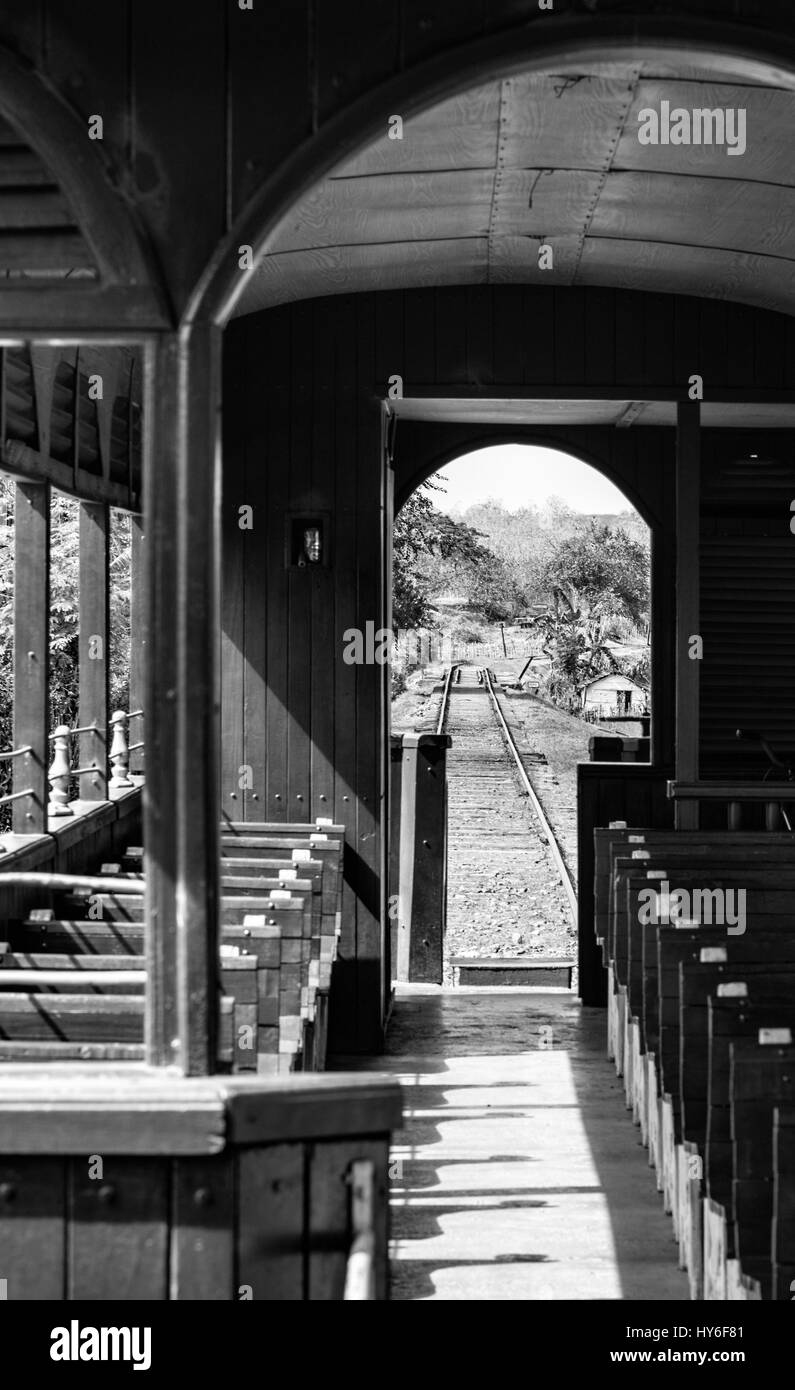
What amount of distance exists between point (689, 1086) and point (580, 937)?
15.0 ft

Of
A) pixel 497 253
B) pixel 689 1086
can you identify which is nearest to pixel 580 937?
pixel 497 253

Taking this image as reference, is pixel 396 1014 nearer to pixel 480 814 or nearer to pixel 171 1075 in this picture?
pixel 171 1075

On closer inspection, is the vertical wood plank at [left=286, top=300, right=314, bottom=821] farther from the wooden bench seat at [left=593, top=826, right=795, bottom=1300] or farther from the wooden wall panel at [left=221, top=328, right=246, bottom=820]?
the wooden bench seat at [left=593, top=826, right=795, bottom=1300]

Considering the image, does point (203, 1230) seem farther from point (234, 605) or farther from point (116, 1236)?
point (234, 605)

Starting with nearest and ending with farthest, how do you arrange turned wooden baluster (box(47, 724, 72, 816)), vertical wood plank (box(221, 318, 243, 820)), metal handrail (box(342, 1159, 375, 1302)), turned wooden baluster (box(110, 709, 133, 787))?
metal handrail (box(342, 1159, 375, 1302)) < turned wooden baluster (box(47, 724, 72, 816)) < vertical wood plank (box(221, 318, 243, 820)) < turned wooden baluster (box(110, 709, 133, 787))

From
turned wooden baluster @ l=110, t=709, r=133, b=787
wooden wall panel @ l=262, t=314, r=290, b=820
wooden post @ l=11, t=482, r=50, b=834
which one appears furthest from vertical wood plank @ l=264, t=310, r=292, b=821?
wooden post @ l=11, t=482, r=50, b=834

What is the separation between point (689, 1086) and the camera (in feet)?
14.2

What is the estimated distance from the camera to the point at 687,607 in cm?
786

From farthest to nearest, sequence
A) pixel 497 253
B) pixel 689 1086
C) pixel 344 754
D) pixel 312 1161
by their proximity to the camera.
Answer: pixel 344 754
pixel 497 253
pixel 689 1086
pixel 312 1161

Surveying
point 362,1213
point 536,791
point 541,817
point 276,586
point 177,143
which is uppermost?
point 177,143

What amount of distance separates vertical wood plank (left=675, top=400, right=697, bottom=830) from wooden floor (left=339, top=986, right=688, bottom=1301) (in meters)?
1.67

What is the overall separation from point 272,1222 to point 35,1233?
0.40m

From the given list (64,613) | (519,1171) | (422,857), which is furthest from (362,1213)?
(64,613)

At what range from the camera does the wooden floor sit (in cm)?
479
